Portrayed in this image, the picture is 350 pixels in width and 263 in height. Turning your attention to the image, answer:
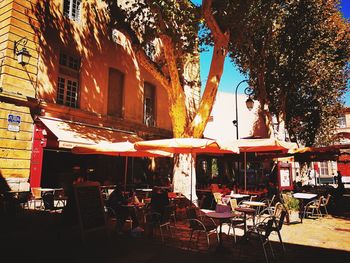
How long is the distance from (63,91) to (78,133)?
8.25 ft

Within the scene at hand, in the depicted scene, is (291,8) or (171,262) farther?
(291,8)

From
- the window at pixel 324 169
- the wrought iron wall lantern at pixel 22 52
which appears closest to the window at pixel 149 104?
the wrought iron wall lantern at pixel 22 52

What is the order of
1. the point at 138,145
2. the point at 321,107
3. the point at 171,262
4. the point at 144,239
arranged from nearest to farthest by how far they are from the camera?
the point at 171,262
the point at 144,239
the point at 138,145
the point at 321,107

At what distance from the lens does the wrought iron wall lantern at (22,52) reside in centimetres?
1073

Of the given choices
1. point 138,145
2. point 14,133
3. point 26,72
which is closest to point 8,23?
point 26,72

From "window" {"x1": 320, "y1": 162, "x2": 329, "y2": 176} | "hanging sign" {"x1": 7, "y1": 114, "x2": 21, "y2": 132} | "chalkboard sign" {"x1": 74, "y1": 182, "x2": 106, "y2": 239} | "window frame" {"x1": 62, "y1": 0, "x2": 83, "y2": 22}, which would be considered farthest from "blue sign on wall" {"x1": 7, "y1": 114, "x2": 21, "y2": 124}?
"window" {"x1": 320, "y1": 162, "x2": 329, "y2": 176}

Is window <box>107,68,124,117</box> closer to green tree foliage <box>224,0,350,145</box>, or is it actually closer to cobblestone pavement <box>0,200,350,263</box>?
green tree foliage <box>224,0,350,145</box>

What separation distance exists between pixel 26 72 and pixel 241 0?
9.12m

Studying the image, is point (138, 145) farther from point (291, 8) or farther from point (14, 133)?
point (291, 8)

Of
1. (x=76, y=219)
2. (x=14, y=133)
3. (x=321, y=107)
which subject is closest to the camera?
(x=76, y=219)

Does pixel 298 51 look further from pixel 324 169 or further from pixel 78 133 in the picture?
pixel 324 169

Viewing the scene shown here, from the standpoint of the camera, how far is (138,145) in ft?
27.2

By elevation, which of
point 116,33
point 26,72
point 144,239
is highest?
point 116,33

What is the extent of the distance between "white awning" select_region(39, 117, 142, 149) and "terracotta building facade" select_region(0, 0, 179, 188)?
0.04 meters
